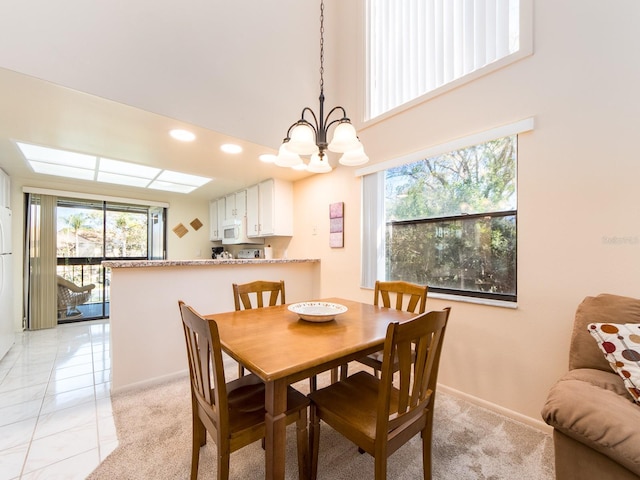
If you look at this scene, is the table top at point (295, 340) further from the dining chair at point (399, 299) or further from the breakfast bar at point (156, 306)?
the breakfast bar at point (156, 306)

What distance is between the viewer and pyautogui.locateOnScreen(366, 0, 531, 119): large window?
1979mm

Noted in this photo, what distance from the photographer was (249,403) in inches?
52.1

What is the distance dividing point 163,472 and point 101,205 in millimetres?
4596

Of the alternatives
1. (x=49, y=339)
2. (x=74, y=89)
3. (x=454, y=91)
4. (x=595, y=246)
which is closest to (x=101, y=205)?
A: (x=49, y=339)

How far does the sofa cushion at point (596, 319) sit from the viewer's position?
1.34 m

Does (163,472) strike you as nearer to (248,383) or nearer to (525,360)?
(248,383)

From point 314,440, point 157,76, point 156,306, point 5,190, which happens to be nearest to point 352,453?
point 314,440

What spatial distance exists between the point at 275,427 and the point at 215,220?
4669mm

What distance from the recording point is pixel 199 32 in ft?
7.07

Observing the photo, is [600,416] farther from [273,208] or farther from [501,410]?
[273,208]

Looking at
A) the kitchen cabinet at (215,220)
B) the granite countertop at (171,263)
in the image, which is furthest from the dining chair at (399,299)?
the kitchen cabinet at (215,220)

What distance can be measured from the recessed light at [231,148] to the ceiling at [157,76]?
0.18 feet

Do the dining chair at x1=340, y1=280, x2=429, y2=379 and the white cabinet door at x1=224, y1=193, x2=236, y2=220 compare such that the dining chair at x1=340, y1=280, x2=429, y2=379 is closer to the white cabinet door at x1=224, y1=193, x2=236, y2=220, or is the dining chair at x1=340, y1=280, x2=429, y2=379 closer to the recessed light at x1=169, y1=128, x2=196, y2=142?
the recessed light at x1=169, y1=128, x2=196, y2=142

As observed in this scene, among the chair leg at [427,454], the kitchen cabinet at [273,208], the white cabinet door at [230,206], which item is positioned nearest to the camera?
the chair leg at [427,454]
